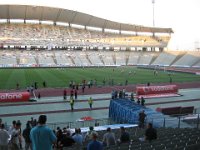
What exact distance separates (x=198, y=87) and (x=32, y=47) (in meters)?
57.7

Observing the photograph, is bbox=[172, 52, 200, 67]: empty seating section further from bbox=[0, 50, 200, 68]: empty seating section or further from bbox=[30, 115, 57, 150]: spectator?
bbox=[30, 115, 57, 150]: spectator

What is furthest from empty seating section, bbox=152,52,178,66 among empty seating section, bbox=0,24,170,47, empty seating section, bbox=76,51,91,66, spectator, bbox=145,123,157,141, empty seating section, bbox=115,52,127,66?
spectator, bbox=145,123,157,141

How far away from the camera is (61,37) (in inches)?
3533

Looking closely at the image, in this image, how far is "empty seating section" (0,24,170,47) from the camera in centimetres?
8569

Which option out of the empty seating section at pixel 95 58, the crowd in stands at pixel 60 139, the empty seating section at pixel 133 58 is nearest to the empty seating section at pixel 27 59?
the empty seating section at pixel 95 58

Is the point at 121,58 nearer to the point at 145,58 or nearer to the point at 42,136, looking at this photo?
the point at 145,58

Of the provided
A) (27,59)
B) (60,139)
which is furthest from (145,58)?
(60,139)

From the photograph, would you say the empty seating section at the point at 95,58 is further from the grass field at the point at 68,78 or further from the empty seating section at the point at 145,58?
the grass field at the point at 68,78

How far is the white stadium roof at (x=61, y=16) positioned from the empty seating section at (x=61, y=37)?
7.69 ft

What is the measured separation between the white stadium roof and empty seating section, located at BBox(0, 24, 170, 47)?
234cm

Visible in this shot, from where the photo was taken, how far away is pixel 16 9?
84000 millimetres

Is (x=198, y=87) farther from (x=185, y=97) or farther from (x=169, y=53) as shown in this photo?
(x=169, y=53)

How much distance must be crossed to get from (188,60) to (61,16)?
124 ft

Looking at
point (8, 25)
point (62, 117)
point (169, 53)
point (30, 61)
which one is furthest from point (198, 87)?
point (8, 25)
